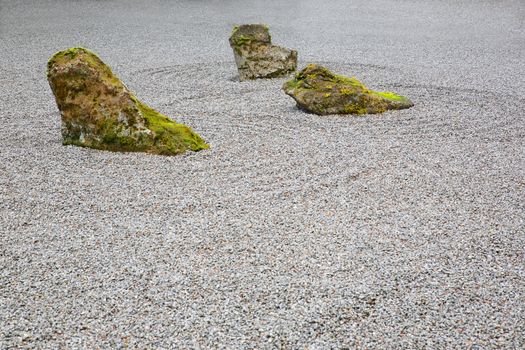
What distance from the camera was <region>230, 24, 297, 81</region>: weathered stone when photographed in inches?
351

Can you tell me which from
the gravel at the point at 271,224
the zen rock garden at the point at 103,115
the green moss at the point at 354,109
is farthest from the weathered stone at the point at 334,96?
the zen rock garden at the point at 103,115

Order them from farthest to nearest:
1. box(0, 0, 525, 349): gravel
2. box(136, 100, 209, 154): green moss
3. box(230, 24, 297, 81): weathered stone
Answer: box(230, 24, 297, 81): weathered stone, box(136, 100, 209, 154): green moss, box(0, 0, 525, 349): gravel

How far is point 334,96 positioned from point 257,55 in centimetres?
238

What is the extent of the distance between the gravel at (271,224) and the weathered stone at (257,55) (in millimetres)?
282

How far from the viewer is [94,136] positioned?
575 cm

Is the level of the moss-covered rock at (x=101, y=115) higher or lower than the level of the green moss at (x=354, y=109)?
higher

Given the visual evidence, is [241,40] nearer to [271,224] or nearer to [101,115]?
[101,115]

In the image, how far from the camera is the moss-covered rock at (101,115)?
5.70m

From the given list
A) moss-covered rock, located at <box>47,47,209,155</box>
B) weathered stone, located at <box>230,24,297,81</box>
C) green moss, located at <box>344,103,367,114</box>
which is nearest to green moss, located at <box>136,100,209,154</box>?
moss-covered rock, located at <box>47,47,209,155</box>

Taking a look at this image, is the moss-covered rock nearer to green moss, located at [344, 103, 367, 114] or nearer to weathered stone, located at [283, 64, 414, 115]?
weathered stone, located at [283, 64, 414, 115]

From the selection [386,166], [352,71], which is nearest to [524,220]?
[386,166]

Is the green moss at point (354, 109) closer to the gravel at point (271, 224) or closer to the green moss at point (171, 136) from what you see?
the gravel at point (271, 224)

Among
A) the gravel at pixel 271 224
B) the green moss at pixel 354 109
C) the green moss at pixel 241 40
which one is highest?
the green moss at pixel 241 40

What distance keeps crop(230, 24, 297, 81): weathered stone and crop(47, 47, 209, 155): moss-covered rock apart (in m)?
3.36
